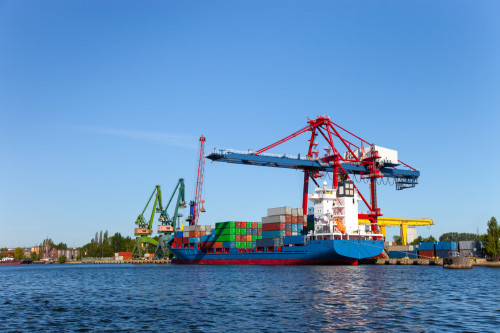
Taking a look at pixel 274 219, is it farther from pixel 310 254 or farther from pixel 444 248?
pixel 444 248

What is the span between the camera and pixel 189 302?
25.6 m

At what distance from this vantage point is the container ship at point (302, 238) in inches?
2486

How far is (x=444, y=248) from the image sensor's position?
7362 cm

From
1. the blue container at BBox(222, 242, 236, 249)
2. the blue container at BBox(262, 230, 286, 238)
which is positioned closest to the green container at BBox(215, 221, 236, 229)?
the blue container at BBox(222, 242, 236, 249)

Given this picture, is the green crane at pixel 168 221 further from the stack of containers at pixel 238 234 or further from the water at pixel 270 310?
the water at pixel 270 310

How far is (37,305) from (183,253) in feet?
227

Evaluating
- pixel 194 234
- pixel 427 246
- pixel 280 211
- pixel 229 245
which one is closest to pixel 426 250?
pixel 427 246

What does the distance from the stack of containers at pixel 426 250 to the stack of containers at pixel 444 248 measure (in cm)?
84

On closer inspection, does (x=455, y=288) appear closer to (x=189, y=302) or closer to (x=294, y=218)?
(x=189, y=302)

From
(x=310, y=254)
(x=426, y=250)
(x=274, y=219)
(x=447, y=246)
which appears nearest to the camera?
(x=310, y=254)

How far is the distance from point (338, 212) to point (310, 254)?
25.4 feet

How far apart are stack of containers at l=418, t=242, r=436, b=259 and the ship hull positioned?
14.4 m

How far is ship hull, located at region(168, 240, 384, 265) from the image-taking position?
203ft

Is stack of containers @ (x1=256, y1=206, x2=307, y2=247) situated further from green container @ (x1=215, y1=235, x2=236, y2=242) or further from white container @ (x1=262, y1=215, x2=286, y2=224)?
green container @ (x1=215, y1=235, x2=236, y2=242)
